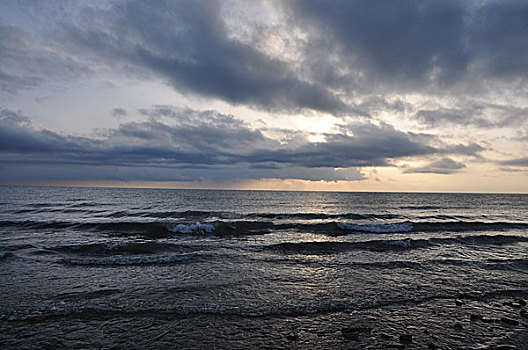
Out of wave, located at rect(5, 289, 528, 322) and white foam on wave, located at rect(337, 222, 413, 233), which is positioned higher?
wave, located at rect(5, 289, 528, 322)

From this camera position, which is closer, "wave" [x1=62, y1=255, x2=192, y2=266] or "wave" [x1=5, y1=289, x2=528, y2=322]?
"wave" [x1=5, y1=289, x2=528, y2=322]

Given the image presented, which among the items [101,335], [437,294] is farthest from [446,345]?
[101,335]

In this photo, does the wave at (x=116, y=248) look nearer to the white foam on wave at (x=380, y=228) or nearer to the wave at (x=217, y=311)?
the wave at (x=217, y=311)

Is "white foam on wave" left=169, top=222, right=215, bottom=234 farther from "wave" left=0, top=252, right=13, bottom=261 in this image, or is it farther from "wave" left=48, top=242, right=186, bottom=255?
"wave" left=0, top=252, right=13, bottom=261

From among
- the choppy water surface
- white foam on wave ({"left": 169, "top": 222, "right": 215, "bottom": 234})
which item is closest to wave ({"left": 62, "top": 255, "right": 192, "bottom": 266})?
the choppy water surface

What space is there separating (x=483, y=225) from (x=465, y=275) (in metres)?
28.7

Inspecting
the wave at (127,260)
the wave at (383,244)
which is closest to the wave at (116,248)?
the wave at (127,260)

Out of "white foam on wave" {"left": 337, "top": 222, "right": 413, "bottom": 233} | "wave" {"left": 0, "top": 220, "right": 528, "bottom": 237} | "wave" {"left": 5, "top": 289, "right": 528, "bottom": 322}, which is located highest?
"wave" {"left": 5, "top": 289, "right": 528, "bottom": 322}

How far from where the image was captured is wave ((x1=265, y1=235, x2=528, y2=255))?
1996 centimetres

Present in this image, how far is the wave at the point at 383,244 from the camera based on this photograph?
19958mm

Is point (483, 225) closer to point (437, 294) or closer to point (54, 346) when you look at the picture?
point (437, 294)

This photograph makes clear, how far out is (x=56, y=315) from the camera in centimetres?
853

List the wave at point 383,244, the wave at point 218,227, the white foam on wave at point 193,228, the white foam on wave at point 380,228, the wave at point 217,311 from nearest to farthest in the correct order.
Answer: the wave at point 217,311, the wave at point 383,244, the wave at point 218,227, the white foam on wave at point 193,228, the white foam on wave at point 380,228

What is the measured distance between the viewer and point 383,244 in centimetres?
2161
